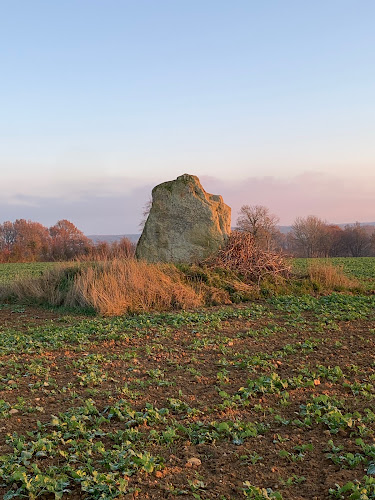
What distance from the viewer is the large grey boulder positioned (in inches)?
594

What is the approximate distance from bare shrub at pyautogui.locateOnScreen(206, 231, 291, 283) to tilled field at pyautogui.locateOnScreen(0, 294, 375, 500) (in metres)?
5.65

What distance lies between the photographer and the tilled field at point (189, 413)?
3441 mm

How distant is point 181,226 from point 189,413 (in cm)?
1079

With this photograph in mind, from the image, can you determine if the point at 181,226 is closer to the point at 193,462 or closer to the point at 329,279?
the point at 329,279

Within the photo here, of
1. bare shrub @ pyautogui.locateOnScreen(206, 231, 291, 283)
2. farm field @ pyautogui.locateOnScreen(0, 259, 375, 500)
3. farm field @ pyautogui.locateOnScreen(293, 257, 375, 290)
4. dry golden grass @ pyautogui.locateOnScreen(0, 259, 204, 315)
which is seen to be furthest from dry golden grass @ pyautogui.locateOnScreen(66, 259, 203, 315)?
farm field @ pyautogui.locateOnScreen(293, 257, 375, 290)

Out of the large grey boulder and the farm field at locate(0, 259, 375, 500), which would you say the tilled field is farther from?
the large grey boulder

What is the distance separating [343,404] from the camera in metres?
4.90

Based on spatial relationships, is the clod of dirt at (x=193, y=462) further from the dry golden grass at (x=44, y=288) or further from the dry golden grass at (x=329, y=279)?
the dry golden grass at (x=329, y=279)

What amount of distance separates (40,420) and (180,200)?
1136cm

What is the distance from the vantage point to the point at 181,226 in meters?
15.2

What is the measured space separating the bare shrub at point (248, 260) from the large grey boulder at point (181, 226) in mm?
380

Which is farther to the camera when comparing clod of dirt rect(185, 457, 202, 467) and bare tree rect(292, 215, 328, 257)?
bare tree rect(292, 215, 328, 257)

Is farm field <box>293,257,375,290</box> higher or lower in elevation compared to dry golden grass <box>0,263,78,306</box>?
lower

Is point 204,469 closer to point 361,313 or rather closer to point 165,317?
point 165,317
